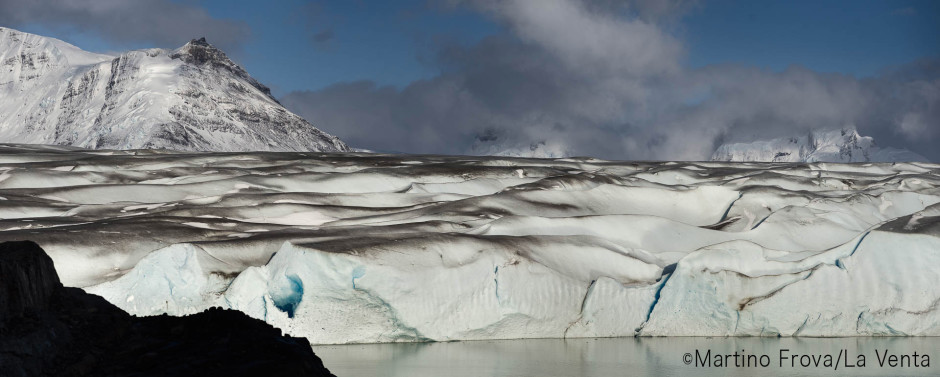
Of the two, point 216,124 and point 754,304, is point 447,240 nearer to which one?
point 754,304

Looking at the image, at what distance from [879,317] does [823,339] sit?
2.99ft

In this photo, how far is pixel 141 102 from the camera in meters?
144

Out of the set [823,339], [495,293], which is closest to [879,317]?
[823,339]

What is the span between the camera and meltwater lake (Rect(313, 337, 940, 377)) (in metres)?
10.8

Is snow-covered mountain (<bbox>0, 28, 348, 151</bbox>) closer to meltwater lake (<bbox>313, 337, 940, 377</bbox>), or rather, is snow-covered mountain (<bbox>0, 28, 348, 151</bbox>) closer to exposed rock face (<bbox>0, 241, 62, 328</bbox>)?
meltwater lake (<bbox>313, 337, 940, 377</bbox>)

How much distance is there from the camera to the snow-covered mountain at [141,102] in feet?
450

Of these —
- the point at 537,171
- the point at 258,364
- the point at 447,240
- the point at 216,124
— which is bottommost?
the point at 258,364

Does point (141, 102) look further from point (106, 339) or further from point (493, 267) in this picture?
point (106, 339)

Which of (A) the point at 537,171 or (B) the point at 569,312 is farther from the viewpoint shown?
(A) the point at 537,171

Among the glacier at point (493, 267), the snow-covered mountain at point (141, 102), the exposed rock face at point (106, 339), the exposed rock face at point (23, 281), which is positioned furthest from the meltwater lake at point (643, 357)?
the snow-covered mountain at point (141, 102)

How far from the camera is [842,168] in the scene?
1442 inches

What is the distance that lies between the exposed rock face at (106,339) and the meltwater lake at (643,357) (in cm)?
335

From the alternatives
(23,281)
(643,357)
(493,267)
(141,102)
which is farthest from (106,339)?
(141,102)

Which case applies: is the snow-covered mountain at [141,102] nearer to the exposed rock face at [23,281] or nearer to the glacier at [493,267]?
the glacier at [493,267]
